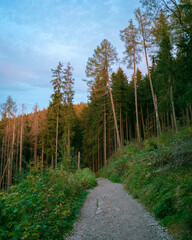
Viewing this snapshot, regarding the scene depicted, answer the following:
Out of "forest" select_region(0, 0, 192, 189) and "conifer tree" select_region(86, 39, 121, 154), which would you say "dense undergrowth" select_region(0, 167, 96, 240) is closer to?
"forest" select_region(0, 0, 192, 189)

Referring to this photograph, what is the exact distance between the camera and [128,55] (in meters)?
16.6

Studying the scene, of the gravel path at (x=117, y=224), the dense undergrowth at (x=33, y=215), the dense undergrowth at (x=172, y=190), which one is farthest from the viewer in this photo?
the gravel path at (x=117, y=224)

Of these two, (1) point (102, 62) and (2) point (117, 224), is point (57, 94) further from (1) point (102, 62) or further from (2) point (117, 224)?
(2) point (117, 224)

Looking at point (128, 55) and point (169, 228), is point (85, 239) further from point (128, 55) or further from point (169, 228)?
point (128, 55)

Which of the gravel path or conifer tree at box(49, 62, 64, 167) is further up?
conifer tree at box(49, 62, 64, 167)

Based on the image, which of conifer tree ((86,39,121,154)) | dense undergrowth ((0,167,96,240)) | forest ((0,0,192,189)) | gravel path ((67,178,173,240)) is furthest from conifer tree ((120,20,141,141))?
dense undergrowth ((0,167,96,240))

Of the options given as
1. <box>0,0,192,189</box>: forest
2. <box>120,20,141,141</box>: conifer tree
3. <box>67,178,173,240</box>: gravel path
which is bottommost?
<box>67,178,173,240</box>: gravel path

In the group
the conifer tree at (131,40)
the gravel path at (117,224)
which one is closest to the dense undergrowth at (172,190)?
the gravel path at (117,224)

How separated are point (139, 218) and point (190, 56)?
8.37m

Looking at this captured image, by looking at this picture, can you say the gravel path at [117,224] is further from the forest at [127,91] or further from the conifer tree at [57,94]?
the conifer tree at [57,94]

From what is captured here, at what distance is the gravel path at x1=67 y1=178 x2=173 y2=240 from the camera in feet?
11.6

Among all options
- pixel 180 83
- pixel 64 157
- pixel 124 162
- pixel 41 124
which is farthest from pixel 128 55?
pixel 41 124

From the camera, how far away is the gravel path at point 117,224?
352 cm

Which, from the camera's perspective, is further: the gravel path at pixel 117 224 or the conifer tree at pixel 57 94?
the conifer tree at pixel 57 94
